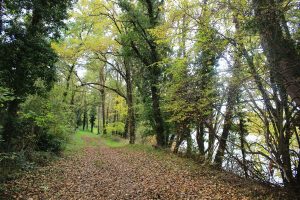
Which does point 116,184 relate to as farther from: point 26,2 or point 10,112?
point 26,2

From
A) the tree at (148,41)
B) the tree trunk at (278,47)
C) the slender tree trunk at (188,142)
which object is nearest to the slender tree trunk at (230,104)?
the tree trunk at (278,47)

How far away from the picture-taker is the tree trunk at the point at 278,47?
585 cm

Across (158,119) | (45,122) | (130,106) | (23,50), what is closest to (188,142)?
(158,119)

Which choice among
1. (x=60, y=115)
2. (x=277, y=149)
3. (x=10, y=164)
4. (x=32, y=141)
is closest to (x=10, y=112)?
(x=32, y=141)

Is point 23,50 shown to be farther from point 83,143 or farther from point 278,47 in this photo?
point 83,143

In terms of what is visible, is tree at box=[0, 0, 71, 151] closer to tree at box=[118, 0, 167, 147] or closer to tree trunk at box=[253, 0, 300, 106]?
tree at box=[118, 0, 167, 147]

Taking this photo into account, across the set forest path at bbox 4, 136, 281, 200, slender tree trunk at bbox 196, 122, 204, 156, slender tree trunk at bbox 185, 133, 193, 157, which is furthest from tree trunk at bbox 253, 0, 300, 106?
slender tree trunk at bbox 185, 133, 193, 157

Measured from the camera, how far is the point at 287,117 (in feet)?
22.5

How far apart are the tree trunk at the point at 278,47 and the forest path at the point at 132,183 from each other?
→ 3080 millimetres

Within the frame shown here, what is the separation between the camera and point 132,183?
8641mm

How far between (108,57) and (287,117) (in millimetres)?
20890

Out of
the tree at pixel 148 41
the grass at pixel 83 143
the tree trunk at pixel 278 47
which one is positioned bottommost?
the grass at pixel 83 143

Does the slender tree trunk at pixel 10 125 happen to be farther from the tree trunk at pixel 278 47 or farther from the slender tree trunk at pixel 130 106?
the slender tree trunk at pixel 130 106

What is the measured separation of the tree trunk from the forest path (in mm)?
3080
